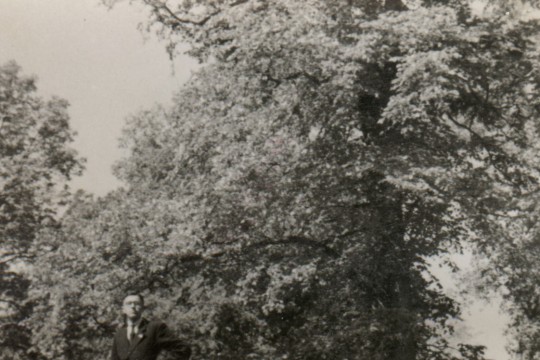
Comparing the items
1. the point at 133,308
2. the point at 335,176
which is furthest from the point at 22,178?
the point at 133,308

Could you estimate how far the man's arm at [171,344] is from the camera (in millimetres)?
5031

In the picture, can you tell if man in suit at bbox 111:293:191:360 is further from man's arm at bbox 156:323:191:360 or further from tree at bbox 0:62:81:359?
tree at bbox 0:62:81:359

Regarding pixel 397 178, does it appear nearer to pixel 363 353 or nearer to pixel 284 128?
pixel 284 128

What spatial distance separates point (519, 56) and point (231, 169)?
729 centimetres

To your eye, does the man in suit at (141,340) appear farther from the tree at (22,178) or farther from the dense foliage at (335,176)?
the tree at (22,178)

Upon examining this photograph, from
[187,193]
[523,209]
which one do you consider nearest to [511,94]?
[523,209]

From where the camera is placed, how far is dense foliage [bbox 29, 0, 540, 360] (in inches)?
525

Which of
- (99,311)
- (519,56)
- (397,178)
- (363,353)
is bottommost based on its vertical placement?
(363,353)

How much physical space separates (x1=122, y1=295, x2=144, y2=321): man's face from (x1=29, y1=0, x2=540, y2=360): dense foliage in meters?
8.49

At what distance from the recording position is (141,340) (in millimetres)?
5086

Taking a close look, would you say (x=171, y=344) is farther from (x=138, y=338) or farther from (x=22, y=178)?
(x=22, y=178)

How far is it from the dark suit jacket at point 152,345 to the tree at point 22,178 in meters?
20.9

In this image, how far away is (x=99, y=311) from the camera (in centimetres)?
1614

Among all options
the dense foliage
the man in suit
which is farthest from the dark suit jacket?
the dense foliage
